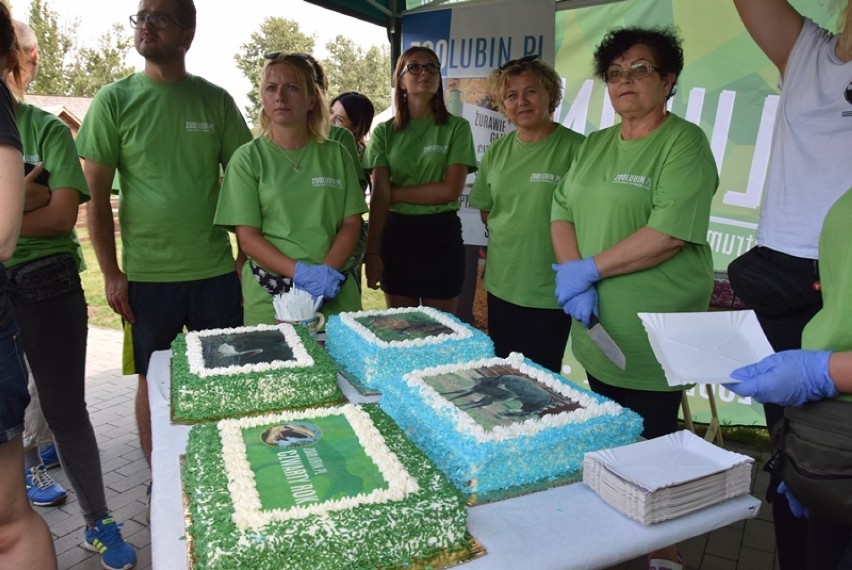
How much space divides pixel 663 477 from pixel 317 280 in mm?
1496

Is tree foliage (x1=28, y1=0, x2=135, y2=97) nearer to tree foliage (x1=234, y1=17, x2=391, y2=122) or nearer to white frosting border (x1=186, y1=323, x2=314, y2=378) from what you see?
tree foliage (x1=234, y1=17, x2=391, y2=122)

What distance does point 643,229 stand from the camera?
208cm

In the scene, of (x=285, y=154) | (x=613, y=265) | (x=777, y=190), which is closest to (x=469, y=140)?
(x=285, y=154)

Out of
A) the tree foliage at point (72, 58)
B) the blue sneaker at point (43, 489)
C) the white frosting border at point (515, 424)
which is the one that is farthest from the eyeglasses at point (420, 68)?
the tree foliage at point (72, 58)

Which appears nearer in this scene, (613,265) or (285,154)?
(613,265)

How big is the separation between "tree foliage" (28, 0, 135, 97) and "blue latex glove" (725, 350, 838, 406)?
83.8ft

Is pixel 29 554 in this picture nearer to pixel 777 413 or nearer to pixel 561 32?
pixel 777 413

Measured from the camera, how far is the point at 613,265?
6.99 ft

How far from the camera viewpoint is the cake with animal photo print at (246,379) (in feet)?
5.18

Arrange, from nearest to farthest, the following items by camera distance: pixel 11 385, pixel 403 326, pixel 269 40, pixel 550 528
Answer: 1. pixel 550 528
2. pixel 11 385
3. pixel 403 326
4. pixel 269 40

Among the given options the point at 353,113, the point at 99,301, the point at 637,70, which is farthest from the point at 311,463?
the point at 99,301

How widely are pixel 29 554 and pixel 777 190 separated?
7.78 ft

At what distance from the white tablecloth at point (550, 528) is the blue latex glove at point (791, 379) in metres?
0.24

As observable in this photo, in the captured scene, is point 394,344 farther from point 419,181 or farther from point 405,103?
point 405,103
